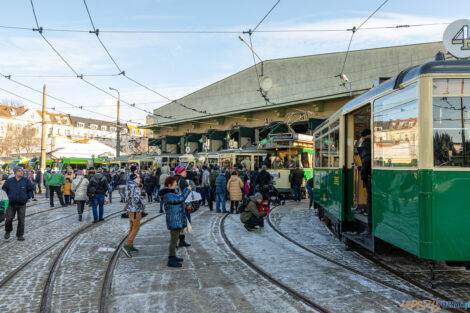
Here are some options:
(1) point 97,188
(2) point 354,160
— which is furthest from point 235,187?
(2) point 354,160

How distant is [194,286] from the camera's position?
5016mm

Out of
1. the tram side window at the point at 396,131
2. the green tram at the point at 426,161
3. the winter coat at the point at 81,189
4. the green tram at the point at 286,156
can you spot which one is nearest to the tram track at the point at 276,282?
the green tram at the point at 426,161

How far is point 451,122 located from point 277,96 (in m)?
23.1

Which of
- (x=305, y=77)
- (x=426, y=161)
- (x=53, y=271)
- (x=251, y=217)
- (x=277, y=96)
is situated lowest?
(x=53, y=271)

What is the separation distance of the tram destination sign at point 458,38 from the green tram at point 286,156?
38.6ft

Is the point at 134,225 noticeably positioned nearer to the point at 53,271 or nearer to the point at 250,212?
the point at 53,271

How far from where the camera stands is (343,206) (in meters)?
7.34

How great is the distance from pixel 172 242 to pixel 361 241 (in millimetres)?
3349

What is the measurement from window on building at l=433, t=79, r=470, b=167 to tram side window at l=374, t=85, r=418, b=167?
25 centimetres

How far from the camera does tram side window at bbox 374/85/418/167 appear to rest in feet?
15.2

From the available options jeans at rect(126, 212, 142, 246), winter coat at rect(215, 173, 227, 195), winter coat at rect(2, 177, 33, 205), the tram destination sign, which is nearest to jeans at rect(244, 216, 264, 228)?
jeans at rect(126, 212, 142, 246)

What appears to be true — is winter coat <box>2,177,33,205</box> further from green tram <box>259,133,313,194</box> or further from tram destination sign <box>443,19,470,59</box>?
green tram <box>259,133,313,194</box>

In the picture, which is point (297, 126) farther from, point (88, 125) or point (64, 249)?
point (88, 125)

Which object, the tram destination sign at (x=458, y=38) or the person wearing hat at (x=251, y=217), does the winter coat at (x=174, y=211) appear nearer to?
the person wearing hat at (x=251, y=217)
